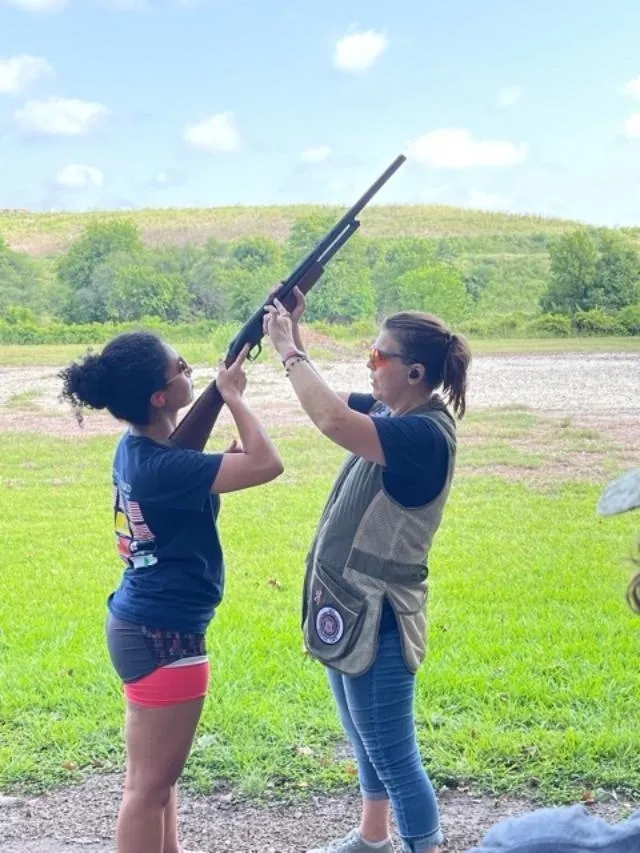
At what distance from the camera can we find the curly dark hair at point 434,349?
5.55 ft

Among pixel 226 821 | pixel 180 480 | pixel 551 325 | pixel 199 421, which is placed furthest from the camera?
pixel 551 325

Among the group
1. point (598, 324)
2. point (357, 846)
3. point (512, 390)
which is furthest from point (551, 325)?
point (357, 846)

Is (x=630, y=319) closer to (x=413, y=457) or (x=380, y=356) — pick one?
(x=380, y=356)

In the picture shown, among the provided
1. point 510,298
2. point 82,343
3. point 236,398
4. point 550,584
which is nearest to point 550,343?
point 510,298

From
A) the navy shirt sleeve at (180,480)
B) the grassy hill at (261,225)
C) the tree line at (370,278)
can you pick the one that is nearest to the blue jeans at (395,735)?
the navy shirt sleeve at (180,480)

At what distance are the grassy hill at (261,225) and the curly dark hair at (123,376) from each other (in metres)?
3.78

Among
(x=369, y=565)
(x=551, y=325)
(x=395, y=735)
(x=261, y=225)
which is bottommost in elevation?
(x=395, y=735)

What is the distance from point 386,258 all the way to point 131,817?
146 inches

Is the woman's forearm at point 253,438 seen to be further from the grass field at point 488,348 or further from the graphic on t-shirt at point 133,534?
the grass field at point 488,348

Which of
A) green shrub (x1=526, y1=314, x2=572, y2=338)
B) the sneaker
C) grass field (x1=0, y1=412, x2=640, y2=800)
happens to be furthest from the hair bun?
green shrub (x1=526, y1=314, x2=572, y2=338)

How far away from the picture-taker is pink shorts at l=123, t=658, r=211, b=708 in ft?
5.20

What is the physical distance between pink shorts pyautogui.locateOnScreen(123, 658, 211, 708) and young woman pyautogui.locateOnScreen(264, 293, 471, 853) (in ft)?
0.73

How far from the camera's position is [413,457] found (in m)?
1.59

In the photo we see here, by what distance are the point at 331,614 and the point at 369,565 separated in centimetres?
10
